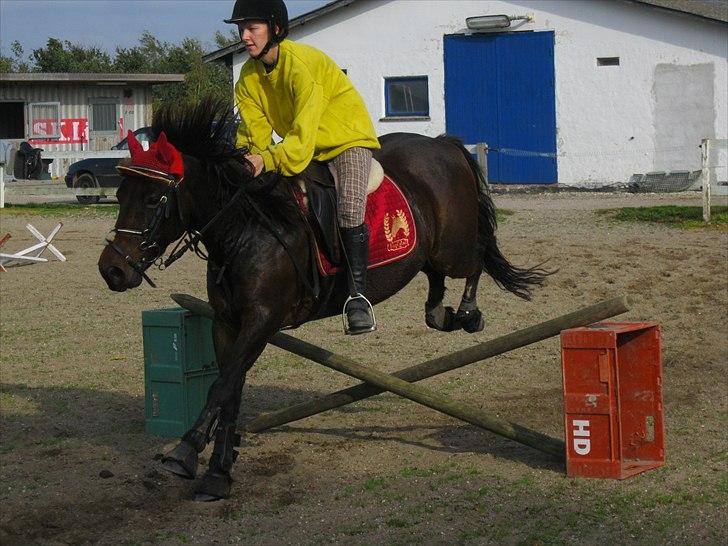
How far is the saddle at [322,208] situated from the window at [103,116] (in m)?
30.9

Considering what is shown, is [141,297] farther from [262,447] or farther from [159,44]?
[159,44]

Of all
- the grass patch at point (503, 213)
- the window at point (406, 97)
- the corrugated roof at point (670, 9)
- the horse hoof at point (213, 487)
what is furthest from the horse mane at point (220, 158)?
the window at point (406, 97)

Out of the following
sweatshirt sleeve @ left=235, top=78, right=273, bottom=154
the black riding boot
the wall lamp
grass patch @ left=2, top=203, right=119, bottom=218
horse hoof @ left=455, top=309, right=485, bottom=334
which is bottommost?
horse hoof @ left=455, top=309, right=485, bottom=334

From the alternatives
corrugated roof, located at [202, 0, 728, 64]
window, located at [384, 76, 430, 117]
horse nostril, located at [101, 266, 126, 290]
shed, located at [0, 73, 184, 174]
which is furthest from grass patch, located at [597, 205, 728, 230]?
shed, located at [0, 73, 184, 174]

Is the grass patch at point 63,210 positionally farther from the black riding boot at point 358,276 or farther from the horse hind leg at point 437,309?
the black riding boot at point 358,276

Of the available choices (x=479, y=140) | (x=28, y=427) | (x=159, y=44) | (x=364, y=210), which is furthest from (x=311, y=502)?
(x=159, y=44)

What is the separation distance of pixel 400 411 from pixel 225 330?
2.41m

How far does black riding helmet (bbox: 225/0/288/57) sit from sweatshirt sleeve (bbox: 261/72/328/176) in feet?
0.79

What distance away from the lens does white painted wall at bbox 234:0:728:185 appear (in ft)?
79.5

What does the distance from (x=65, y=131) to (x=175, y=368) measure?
29652 millimetres

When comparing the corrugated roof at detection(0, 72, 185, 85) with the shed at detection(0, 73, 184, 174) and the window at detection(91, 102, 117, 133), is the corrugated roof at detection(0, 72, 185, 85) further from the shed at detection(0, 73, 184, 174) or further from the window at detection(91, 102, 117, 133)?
the window at detection(91, 102, 117, 133)

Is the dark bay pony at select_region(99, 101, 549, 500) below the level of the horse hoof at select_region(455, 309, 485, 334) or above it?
Result: above

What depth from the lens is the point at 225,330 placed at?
6.30 meters

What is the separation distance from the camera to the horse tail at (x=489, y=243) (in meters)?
8.02
